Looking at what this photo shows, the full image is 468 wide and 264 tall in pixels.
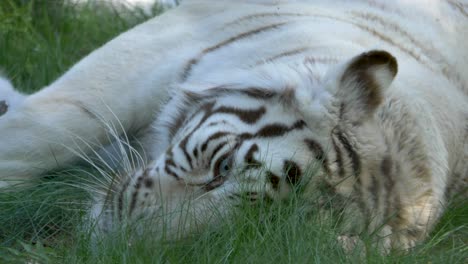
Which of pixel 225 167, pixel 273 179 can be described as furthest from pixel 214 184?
pixel 273 179

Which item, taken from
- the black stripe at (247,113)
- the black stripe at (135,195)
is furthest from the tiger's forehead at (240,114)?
the black stripe at (135,195)

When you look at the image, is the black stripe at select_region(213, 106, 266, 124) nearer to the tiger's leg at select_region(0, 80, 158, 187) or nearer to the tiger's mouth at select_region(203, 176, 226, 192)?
the tiger's mouth at select_region(203, 176, 226, 192)

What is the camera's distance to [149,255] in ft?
7.29

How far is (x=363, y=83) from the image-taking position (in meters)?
2.41

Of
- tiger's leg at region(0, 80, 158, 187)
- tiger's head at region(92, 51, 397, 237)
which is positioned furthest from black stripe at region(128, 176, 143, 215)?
tiger's leg at region(0, 80, 158, 187)

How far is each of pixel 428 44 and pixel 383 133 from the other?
25.0 inches

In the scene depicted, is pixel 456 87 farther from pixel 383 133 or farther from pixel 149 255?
pixel 149 255

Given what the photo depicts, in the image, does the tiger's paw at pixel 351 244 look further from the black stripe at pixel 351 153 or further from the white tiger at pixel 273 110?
the black stripe at pixel 351 153

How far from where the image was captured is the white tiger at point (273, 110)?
2359mm

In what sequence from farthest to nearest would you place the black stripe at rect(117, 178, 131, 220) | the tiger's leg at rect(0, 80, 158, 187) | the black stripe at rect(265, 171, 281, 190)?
the tiger's leg at rect(0, 80, 158, 187)
the black stripe at rect(117, 178, 131, 220)
the black stripe at rect(265, 171, 281, 190)

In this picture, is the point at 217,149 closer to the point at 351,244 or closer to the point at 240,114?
the point at 240,114

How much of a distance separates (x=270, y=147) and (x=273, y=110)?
14 centimetres

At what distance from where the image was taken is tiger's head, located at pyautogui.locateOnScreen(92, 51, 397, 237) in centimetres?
230

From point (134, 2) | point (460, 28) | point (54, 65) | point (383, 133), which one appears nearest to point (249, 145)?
point (383, 133)
